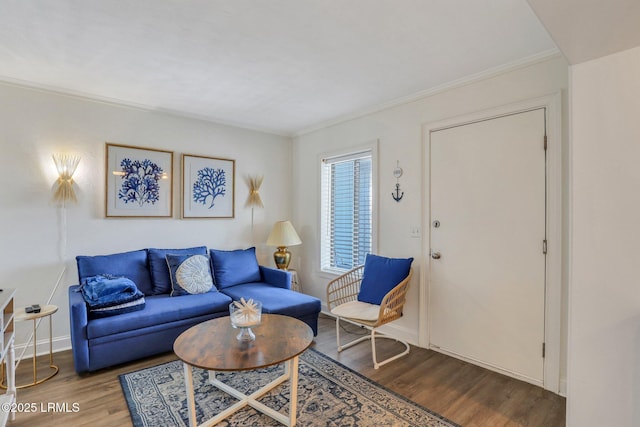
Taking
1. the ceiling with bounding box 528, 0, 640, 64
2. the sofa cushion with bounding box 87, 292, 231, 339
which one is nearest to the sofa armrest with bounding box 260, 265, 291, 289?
the sofa cushion with bounding box 87, 292, 231, 339

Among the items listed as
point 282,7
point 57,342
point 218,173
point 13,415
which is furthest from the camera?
point 218,173

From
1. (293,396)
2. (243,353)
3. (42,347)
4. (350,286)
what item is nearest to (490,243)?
(350,286)

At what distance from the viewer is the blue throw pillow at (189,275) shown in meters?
3.23

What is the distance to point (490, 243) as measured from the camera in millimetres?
2605

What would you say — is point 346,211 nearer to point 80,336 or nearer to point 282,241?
point 282,241

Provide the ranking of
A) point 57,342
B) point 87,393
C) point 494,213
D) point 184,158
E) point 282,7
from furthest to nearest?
point 184,158 → point 57,342 → point 494,213 → point 87,393 → point 282,7

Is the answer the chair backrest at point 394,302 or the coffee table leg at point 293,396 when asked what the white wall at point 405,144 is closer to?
the chair backrest at point 394,302

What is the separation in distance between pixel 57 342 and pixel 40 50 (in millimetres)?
2517

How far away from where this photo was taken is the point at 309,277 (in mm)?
4395

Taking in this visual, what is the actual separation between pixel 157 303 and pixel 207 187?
4.93 ft

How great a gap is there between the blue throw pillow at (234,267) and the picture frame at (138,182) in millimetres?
758

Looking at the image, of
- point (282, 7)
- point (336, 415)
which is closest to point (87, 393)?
point (336, 415)

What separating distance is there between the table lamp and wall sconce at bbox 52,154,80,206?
6.81 feet

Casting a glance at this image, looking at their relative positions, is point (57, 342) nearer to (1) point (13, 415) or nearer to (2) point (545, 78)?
(1) point (13, 415)
